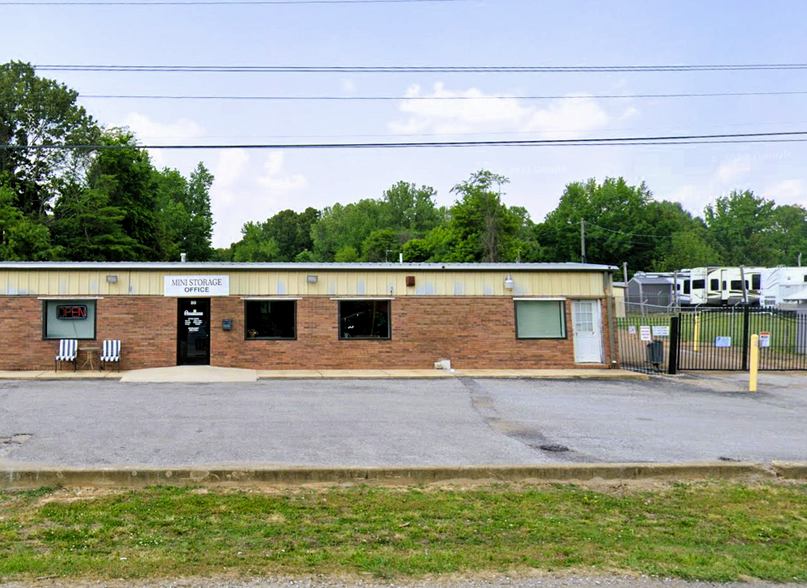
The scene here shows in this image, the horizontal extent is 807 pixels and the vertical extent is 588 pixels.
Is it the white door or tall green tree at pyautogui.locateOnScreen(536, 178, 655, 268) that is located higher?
tall green tree at pyautogui.locateOnScreen(536, 178, 655, 268)

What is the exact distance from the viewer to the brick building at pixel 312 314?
18562 mm

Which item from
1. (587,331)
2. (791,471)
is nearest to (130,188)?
(587,331)

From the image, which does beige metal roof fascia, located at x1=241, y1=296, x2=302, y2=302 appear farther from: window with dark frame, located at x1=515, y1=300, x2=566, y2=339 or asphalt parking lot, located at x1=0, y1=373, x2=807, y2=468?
window with dark frame, located at x1=515, y1=300, x2=566, y2=339

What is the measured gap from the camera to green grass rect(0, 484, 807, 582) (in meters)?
5.12

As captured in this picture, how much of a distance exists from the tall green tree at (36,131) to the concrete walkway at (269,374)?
31402mm

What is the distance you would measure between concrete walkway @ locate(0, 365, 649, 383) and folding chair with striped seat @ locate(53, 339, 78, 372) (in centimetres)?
28

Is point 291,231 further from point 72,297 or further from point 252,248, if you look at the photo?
point 72,297

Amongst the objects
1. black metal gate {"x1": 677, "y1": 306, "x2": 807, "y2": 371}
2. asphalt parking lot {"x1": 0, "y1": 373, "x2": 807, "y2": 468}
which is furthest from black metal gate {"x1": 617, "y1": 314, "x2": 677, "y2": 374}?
asphalt parking lot {"x1": 0, "y1": 373, "x2": 807, "y2": 468}

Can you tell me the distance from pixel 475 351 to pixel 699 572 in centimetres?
1480

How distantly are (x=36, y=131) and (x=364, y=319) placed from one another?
121 feet

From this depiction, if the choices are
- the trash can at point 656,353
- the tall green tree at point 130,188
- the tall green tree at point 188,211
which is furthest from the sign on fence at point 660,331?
the tall green tree at point 188,211

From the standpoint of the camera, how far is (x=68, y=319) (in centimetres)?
1864

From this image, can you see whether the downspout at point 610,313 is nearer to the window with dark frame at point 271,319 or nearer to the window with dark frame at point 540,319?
the window with dark frame at point 540,319

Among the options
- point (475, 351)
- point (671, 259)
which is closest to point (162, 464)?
point (475, 351)
